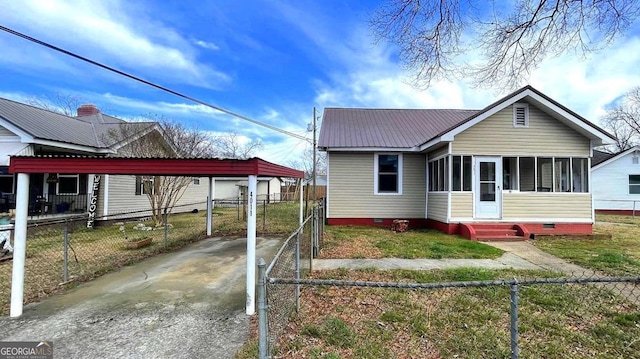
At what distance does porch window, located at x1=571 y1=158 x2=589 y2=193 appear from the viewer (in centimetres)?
1076

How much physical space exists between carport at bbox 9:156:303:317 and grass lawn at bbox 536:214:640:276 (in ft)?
20.6

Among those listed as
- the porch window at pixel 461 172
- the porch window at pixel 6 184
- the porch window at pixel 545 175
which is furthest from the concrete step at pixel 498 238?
the porch window at pixel 6 184

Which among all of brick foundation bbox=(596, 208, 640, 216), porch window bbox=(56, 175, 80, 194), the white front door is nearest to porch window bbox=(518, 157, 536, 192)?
the white front door

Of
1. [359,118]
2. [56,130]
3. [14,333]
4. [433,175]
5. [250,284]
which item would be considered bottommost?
[14,333]

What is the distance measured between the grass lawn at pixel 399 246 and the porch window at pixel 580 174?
4470 millimetres

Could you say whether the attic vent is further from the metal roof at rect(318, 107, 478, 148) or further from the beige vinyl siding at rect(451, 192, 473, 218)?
the metal roof at rect(318, 107, 478, 148)

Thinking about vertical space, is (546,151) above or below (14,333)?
above

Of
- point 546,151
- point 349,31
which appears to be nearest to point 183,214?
point 349,31

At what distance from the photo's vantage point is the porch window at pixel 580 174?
10.8 m

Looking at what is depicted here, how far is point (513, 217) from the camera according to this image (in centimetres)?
1056

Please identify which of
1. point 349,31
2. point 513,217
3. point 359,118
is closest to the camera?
point 349,31

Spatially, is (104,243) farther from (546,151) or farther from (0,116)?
(546,151)

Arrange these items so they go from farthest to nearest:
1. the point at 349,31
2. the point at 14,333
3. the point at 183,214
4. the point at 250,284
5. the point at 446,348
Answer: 1. the point at 183,214
2. the point at 349,31
3. the point at 250,284
4. the point at 14,333
5. the point at 446,348

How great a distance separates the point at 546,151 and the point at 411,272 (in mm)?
7696
